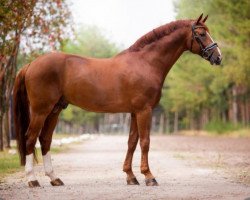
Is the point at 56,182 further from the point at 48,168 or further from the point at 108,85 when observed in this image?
the point at 108,85

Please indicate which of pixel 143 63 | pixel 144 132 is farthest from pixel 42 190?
pixel 143 63

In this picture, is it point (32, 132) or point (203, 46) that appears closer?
point (32, 132)

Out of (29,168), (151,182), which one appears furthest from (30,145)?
(151,182)

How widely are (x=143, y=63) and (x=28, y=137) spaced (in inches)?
95.9

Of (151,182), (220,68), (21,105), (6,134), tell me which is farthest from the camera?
(220,68)

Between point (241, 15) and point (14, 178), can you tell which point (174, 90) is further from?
point (14, 178)

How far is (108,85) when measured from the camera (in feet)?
33.4

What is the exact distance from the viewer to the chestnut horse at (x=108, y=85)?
33.0ft

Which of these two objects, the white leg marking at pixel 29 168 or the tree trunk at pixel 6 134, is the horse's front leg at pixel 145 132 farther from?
the tree trunk at pixel 6 134

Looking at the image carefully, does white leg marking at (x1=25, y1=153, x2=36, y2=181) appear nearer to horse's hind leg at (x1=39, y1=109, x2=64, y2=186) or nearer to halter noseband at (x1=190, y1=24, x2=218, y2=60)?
horse's hind leg at (x1=39, y1=109, x2=64, y2=186)

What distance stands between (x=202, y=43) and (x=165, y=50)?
2.23 ft

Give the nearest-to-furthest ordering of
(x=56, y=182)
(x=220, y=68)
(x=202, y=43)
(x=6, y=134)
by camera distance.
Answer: (x=56, y=182), (x=202, y=43), (x=6, y=134), (x=220, y=68)

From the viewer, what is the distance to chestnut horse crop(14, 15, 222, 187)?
10.1m

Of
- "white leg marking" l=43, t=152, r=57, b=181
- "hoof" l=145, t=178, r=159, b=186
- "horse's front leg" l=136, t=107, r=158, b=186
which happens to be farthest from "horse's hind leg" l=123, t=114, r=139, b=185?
"white leg marking" l=43, t=152, r=57, b=181
